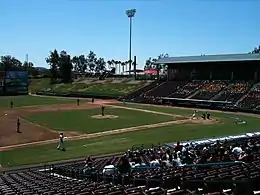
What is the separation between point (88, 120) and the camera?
52938mm

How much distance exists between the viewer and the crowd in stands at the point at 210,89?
7419 centimetres

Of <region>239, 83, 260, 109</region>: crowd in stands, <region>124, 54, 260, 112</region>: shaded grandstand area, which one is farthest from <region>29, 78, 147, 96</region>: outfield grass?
<region>239, 83, 260, 109</region>: crowd in stands

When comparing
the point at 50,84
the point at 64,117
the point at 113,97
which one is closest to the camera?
the point at 64,117

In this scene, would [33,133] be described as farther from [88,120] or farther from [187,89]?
[187,89]

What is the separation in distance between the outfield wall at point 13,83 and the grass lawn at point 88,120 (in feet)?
135

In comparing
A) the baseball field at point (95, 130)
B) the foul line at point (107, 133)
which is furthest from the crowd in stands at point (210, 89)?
the foul line at point (107, 133)

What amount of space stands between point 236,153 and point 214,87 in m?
60.2

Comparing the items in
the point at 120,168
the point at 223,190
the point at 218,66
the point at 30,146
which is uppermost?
the point at 218,66

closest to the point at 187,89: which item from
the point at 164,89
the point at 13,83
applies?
the point at 164,89

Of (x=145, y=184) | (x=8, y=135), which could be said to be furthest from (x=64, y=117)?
(x=145, y=184)

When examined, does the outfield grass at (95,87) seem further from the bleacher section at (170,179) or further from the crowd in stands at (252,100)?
the bleacher section at (170,179)

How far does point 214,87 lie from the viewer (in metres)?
78.1

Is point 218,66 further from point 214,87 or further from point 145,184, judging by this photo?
point 145,184

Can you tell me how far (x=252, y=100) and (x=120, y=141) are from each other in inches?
1404
